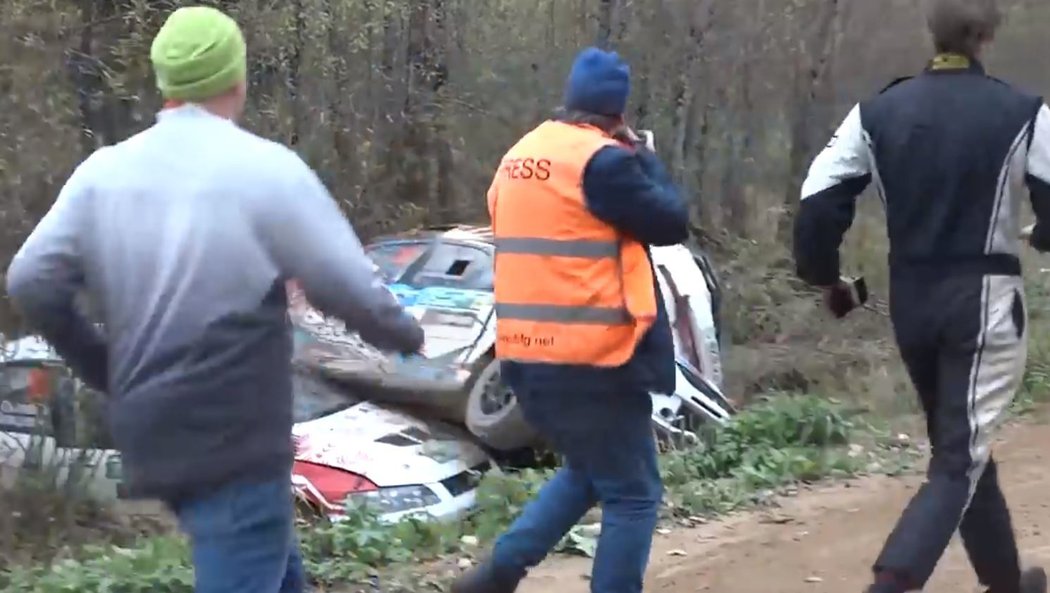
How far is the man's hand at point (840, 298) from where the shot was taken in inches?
187

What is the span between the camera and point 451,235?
974 centimetres

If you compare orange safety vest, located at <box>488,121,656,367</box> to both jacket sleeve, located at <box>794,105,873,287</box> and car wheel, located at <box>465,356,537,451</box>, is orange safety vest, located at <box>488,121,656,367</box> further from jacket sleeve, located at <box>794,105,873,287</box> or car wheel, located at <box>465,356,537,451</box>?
car wheel, located at <box>465,356,537,451</box>

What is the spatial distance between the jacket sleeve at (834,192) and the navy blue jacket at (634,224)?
38cm

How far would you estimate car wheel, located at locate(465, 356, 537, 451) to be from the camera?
27.0 feet

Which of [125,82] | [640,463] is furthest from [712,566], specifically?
[125,82]

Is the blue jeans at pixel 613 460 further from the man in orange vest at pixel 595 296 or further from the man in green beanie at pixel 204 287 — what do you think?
the man in green beanie at pixel 204 287

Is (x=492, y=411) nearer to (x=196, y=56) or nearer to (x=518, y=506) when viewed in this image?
(x=518, y=506)

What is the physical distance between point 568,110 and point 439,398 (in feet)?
12.9

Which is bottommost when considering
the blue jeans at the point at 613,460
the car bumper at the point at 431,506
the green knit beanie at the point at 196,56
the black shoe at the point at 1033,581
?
Result: the car bumper at the point at 431,506

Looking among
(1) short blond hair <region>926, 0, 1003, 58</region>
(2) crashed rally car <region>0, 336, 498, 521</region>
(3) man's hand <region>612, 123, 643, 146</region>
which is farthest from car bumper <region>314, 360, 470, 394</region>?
(1) short blond hair <region>926, 0, 1003, 58</region>

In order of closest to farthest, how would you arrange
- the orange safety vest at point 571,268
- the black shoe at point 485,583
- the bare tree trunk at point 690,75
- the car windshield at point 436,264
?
1. the orange safety vest at point 571,268
2. the black shoe at point 485,583
3. the car windshield at point 436,264
4. the bare tree trunk at point 690,75

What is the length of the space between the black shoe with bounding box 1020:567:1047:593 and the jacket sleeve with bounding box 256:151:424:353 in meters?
2.61

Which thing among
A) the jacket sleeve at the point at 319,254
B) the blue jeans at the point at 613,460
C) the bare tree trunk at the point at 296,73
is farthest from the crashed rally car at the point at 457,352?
the jacket sleeve at the point at 319,254

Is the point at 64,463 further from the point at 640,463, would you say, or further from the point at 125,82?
the point at 640,463
